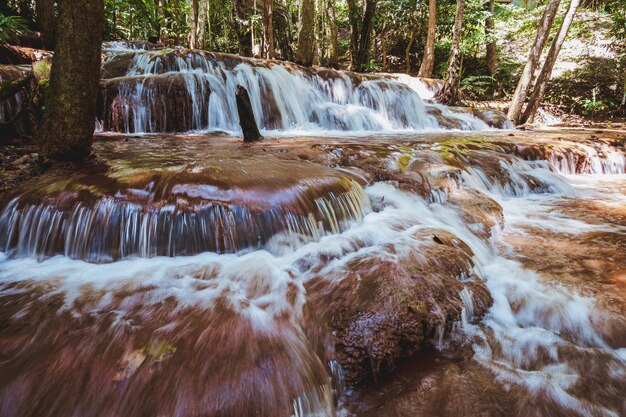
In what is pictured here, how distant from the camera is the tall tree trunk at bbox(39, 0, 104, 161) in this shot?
10.7 ft

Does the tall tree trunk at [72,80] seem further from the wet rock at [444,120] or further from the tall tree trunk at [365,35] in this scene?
the tall tree trunk at [365,35]

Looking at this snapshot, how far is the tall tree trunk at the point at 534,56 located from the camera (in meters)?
10.1

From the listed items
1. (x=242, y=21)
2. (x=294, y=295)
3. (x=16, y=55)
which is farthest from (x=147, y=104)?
(x=242, y=21)

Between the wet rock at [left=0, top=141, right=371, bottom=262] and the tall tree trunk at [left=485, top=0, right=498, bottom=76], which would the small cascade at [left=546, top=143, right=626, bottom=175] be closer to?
the wet rock at [left=0, top=141, right=371, bottom=262]

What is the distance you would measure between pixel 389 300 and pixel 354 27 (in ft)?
62.7

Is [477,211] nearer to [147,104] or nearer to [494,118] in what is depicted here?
[147,104]

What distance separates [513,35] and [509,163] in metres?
15.3

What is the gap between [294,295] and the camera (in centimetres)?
237

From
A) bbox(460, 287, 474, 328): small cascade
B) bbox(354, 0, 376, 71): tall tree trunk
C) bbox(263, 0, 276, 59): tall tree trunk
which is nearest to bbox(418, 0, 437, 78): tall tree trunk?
bbox(354, 0, 376, 71): tall tree trunk

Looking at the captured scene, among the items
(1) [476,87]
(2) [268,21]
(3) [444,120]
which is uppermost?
(2) [268,21]

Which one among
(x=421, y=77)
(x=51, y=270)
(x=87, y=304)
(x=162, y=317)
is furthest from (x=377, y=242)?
(x=421, y=77)

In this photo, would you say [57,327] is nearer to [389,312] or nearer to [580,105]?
[389,312]

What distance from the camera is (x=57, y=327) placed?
6.33 ft

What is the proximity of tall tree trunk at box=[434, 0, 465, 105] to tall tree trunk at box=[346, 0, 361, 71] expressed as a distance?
612 centimetres
